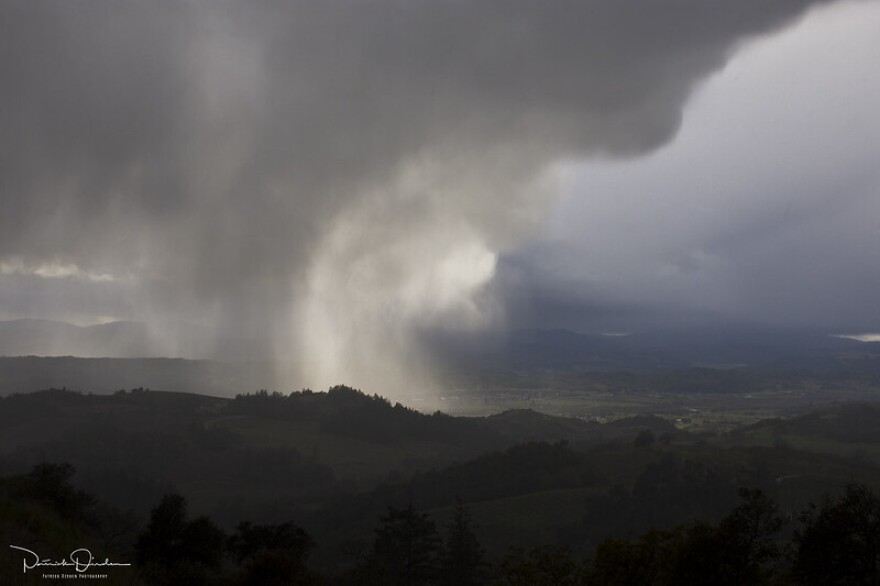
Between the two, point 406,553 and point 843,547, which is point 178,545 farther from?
point 843,547

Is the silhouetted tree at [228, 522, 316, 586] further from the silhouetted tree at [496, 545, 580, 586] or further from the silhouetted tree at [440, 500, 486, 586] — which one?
the silhouetted tree at [440, 500, 486, 586]

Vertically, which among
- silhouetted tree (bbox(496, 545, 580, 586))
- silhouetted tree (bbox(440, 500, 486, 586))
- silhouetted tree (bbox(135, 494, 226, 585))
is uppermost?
silhouetted tree (bbox(496, 545, 580, 586))

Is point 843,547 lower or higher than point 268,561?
higher

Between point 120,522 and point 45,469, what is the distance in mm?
34528

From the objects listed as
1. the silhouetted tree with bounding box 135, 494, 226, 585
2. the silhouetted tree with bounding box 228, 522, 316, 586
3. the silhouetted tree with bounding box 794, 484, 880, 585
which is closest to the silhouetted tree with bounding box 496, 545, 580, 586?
the silhouetted tree with bounding box 794, 484, 880, 585

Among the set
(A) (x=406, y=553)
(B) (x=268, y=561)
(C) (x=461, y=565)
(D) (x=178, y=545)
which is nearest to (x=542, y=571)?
(B) (x=268, y=561)

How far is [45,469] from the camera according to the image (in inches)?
2707

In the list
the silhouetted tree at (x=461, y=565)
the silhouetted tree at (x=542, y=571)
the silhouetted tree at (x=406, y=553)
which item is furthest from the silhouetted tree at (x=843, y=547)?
the silhouetted tree at (x=406, y=553)

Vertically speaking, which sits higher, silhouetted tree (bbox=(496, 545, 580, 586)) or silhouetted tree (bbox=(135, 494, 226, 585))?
silhouetted tree (bbox=(496, 545, 580, 586))

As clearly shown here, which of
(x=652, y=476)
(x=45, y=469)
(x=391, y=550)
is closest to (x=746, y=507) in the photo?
(x=391, y=550)

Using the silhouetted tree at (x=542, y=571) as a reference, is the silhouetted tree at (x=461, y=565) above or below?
below

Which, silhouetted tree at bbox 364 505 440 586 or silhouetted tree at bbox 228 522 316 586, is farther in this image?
silhouetted tree at bbox 364 505 440 586

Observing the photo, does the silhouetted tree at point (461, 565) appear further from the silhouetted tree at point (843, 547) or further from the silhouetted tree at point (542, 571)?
the silhouetted tree at point (843, 547)

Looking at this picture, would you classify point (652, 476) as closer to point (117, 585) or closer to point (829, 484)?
point (829, 484)
